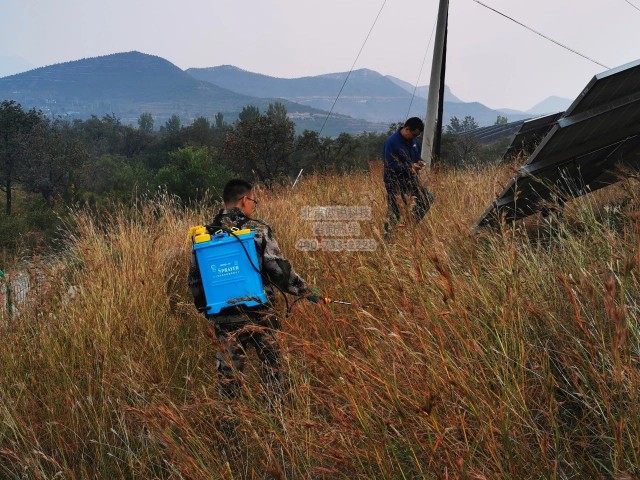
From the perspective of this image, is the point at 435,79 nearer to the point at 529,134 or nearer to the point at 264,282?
the point at 529,134

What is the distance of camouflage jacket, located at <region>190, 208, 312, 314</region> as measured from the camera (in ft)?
10.00

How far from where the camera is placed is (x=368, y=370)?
1.83 m

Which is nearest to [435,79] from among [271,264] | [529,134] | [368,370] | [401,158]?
[529,134]

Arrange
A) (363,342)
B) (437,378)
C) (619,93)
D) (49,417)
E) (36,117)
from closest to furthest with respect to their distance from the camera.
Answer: (437,378) < (363,342) < (49,417) < (619,93) < (36,117)

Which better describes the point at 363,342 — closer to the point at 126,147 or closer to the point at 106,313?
the point at 106,313

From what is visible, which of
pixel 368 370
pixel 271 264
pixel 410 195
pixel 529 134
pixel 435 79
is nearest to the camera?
pixel 368 370

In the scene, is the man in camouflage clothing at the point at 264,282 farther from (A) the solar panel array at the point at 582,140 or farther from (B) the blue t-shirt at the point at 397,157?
(B) the blue t-shirt at the point at 397,157

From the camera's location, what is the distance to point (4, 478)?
2.52 m

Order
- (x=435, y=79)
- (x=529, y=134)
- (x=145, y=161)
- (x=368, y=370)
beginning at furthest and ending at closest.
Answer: (x=145, y=161) < (x=435, y=79) < (x=529, y=134) < (x=368, y=370)

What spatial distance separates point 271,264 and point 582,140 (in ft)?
10.1

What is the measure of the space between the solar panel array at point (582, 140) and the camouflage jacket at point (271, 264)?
1415 millimetres

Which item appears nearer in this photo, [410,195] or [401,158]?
[410,195]

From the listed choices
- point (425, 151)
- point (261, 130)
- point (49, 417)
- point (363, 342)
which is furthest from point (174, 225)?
point (261, 130)

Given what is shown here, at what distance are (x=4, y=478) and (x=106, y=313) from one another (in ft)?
3.97
